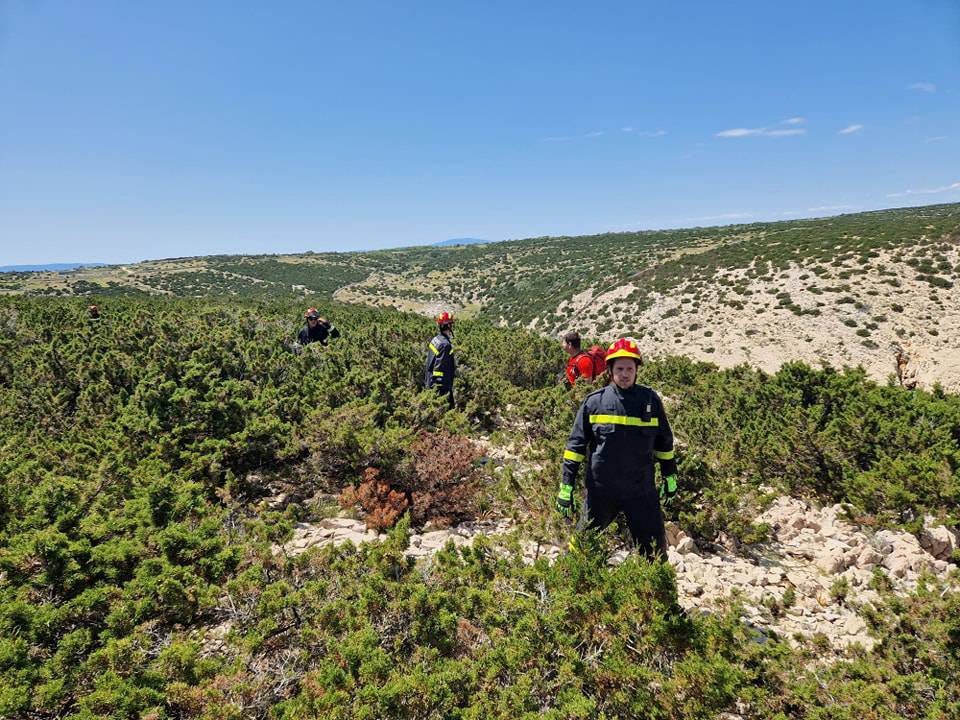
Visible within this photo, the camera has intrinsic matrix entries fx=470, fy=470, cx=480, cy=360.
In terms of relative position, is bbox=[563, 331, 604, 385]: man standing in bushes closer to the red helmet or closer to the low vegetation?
the low vegetation

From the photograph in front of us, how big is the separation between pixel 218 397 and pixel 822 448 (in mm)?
8053

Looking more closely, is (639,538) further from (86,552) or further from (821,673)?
(86,552)

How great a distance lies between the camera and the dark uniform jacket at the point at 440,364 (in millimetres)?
7953

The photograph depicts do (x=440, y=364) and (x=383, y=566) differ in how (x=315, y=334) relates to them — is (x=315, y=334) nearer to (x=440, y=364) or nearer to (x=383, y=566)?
(x=440, y=364)

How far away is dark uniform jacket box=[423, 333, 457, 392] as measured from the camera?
26.1 feet

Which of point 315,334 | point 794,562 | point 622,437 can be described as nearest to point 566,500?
→ point 622,437

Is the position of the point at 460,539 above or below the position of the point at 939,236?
below

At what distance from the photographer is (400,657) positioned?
3.06m

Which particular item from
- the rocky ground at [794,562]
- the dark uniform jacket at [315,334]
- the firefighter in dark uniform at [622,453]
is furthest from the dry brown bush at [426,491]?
the dark uniform jacket at [315,334]

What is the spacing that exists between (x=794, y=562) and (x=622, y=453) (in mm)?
2549

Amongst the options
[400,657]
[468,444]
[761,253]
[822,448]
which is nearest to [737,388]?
[822,448]

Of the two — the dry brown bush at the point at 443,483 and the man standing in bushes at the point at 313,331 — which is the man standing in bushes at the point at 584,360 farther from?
the man standing in bushes at the point at 313,331

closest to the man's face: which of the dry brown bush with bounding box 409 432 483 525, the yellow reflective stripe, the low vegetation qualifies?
the yellow reflective stripe

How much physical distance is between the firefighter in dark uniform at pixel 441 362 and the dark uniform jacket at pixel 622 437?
4132 millimetres
